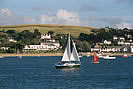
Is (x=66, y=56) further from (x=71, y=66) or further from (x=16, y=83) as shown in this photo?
(x=16, y=83)

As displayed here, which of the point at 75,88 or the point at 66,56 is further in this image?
the point at 66,56

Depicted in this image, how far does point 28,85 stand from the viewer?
6662cm

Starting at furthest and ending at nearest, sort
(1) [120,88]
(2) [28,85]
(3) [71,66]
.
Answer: (3) [71,66], (2) [28,85], (1) [120,88]

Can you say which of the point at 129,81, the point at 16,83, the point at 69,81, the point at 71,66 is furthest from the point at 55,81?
the point at 71,66

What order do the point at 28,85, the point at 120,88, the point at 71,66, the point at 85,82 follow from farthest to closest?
the point at 71,66 < the point at 85,82 < the point at 28,85 < the point at 120,88

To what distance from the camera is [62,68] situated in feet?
333

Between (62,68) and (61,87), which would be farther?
(62,68)

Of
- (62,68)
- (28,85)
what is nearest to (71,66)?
(62,68)

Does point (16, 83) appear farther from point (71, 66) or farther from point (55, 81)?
point (71, 66)

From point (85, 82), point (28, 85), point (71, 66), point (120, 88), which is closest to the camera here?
point (120, 88)

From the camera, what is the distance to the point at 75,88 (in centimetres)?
6278

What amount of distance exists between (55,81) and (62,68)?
28398 millimetres

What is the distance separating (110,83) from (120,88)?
265 inches

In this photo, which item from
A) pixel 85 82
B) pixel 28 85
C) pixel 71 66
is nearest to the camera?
pixel 28 85
